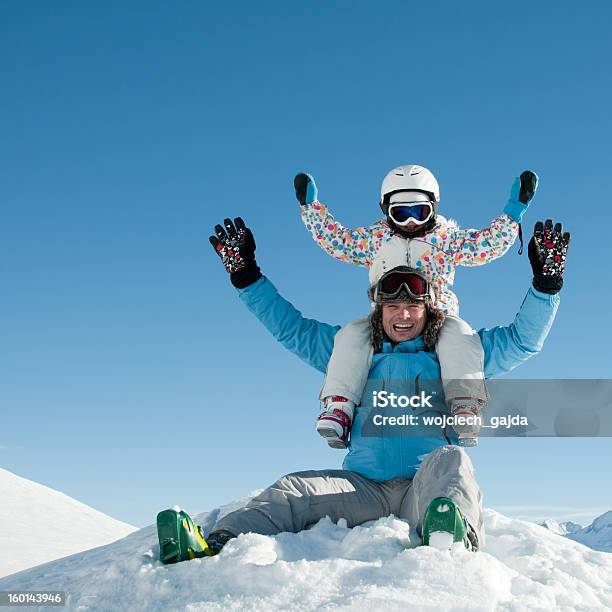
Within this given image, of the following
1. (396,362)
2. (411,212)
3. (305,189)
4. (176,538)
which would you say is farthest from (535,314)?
(176,538)

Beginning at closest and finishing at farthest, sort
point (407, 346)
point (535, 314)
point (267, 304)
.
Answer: point (407, 346) < point (535, 314) < point (267, 304)

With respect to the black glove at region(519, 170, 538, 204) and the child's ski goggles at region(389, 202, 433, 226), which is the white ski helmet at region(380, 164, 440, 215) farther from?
the black glove at region(519, 170, 538, 204)

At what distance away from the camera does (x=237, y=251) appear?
18.3 feet

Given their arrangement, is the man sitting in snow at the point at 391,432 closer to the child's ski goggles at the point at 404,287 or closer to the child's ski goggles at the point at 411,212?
the child's ski goggles at the point at 404,287

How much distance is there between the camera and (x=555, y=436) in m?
5.96

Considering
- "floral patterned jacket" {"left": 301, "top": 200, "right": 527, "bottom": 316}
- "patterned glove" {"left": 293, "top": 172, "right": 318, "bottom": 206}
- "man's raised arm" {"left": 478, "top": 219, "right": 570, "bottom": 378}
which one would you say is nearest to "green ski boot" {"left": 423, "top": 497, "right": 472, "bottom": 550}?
"man's raised arm" {"left": 478, "top": 219, "right": 570, "bottom": 378}

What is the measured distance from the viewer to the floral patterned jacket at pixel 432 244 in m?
6.01

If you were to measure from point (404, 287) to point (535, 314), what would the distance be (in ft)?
3.20

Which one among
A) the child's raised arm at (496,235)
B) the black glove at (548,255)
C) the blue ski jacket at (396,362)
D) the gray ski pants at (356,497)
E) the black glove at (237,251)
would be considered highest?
the child's raised arm at (496,235)

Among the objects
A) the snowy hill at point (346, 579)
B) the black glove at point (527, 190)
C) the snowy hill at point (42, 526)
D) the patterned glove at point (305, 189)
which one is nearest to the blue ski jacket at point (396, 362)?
the snowy hill at point (346, 579)

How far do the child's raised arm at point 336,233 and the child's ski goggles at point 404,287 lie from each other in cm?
146

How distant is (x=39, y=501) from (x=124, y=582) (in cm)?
1534

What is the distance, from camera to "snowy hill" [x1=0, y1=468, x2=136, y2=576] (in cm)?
1307

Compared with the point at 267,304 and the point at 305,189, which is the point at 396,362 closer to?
the point at 267,304
